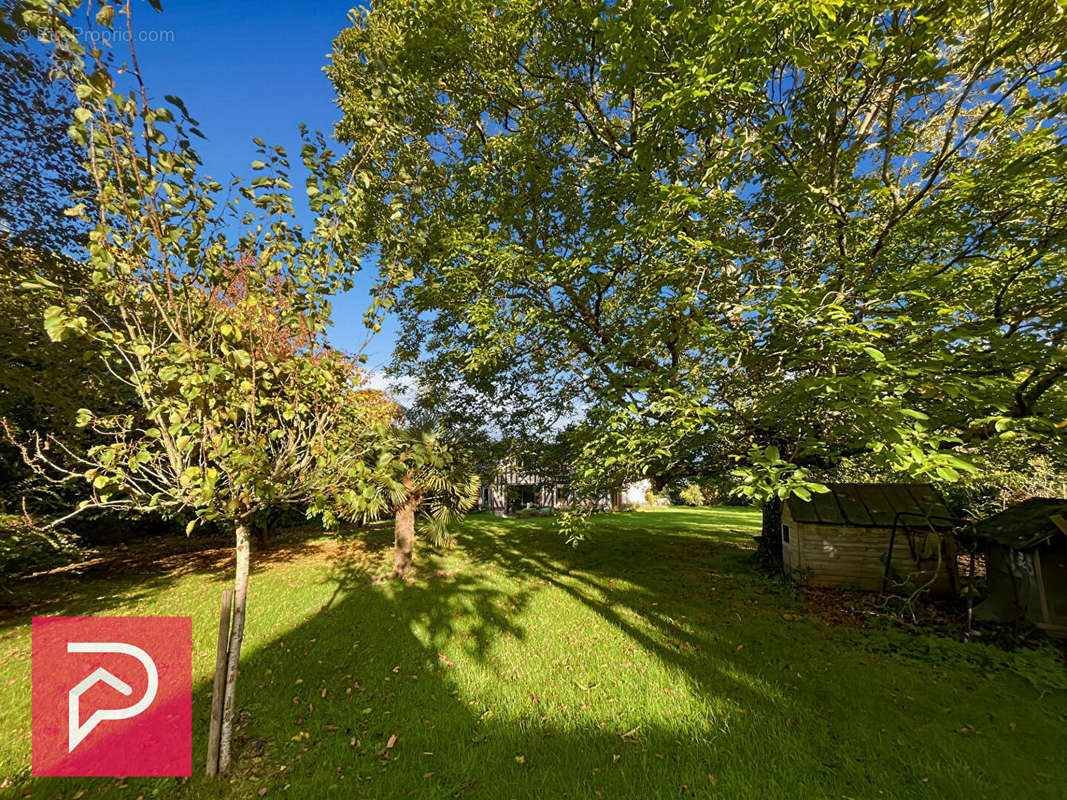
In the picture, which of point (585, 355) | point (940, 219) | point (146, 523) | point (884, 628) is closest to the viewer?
point (940, 219)

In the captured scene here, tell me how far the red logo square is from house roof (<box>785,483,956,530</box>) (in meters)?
11.3

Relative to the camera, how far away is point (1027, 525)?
6.22 metres

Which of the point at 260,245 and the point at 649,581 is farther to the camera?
the point at 649,581

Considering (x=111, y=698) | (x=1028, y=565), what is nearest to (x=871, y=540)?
(x=1028, y=565)

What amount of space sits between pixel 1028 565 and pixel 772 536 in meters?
4.77

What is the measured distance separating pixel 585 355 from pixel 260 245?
643 centimetres

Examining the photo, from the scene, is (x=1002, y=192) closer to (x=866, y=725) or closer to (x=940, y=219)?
(x=940, y=219)

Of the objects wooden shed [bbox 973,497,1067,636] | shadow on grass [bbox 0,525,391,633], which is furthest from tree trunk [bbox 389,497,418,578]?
wooden shed [bbox 973,497,1067,636]

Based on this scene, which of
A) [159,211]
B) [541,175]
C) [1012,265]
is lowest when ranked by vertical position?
[159,211]

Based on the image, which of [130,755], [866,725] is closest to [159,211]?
[130,755]

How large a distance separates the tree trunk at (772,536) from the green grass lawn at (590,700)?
1.97 meters

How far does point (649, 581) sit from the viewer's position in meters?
9.42

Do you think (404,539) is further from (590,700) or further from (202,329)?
(202,329)

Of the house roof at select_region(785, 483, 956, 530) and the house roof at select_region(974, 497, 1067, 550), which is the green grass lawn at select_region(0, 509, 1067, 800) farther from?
the house roof at select_region(785, 483, 956, 530)
